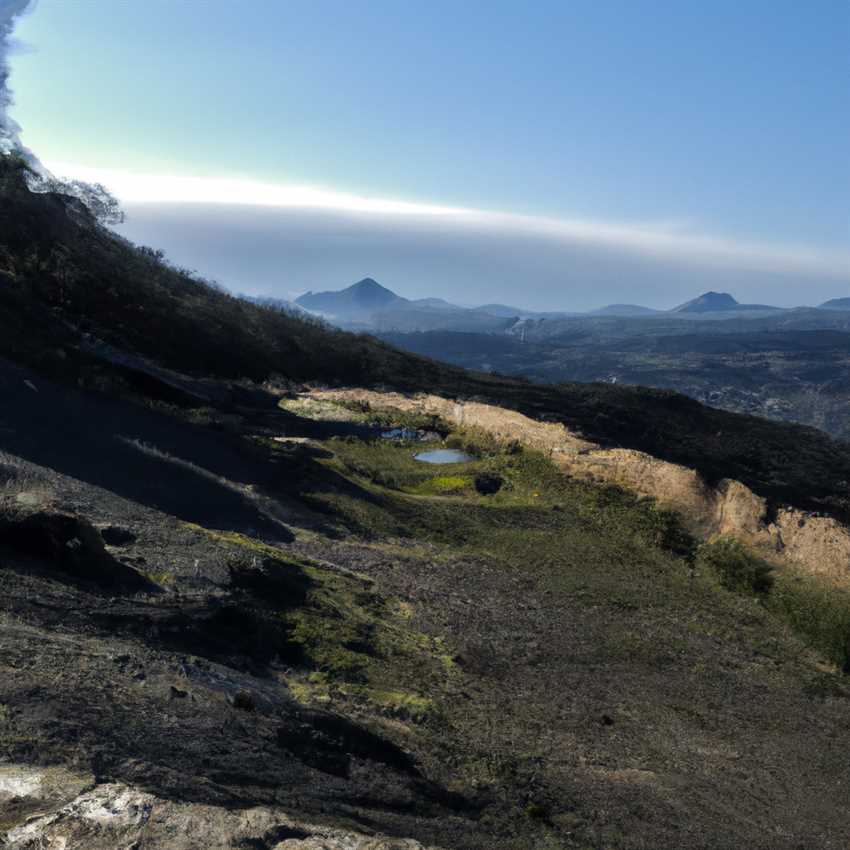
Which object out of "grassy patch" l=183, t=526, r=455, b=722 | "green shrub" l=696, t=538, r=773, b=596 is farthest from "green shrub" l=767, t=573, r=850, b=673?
"grassy patch" l=183, t=526, r=455, b=722

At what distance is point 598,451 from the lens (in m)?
39.4

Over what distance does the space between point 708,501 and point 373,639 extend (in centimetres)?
2131

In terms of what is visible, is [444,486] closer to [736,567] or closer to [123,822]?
[736,567]

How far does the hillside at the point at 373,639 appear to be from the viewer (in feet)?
32.5

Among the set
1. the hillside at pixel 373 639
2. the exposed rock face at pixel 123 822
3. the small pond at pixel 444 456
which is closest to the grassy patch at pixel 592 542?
the hillside at pixel 373 639

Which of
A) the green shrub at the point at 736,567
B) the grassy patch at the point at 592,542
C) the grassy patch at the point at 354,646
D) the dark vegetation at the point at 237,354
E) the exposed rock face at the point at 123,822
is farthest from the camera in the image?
the dark vegetation at the point at 237,354

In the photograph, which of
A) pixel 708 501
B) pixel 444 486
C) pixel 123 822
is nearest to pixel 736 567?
pixel 708 501

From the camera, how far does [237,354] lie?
58125 mm

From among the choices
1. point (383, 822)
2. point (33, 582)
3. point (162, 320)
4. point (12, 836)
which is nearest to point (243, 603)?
point (33, 582)

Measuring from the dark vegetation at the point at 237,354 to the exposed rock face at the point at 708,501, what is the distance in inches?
95.9

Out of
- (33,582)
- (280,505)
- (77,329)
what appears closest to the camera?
(33,582)

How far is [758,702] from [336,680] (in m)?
11.9

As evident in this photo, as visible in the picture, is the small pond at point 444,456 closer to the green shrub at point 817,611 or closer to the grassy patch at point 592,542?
the grassy patch at point 592,542

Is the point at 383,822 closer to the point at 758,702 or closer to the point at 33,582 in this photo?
the point at 33,582
